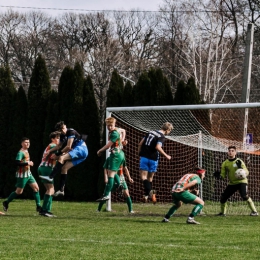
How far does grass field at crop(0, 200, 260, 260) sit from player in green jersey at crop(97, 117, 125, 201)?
26.8 inches

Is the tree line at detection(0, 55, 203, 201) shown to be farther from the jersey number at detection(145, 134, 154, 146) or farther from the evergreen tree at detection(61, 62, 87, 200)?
the jersey number at detection(145, 134, 154, 146)

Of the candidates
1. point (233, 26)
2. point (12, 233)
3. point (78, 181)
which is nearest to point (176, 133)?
point (78, 181)

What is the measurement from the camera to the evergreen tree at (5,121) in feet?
89.1

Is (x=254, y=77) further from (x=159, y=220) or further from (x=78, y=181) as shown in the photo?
(x=159, y=220)

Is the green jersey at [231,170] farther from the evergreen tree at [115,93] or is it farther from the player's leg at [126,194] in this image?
the evergreen tree at [115,93]

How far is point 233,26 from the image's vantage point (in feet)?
142

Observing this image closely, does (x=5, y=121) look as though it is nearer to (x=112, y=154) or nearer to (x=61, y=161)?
(x=112, y=154)

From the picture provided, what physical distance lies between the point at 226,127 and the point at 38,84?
7320 mm

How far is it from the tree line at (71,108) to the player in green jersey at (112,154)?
765cm

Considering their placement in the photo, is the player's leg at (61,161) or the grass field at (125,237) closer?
the grass field at (125,237)

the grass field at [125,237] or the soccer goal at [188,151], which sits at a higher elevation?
the soccer goal at [188,151]

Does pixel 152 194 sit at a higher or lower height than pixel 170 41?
lower

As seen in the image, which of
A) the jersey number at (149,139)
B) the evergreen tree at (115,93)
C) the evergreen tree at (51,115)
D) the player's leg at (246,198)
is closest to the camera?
the jersey number at (149,139)

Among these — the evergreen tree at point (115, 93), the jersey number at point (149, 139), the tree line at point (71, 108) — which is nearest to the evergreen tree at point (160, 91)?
the tree line at point (71, 108)
